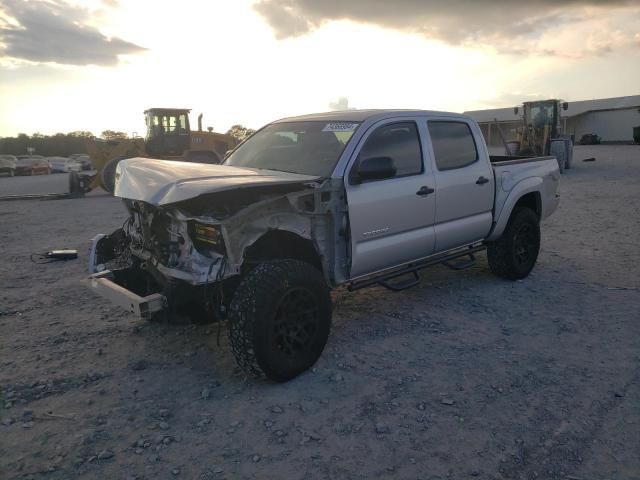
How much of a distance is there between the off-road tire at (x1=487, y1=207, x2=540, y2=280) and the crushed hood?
2.97 m

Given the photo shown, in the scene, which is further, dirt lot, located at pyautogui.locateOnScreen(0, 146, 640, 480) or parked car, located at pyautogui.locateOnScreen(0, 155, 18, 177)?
parked car, located at pyautogui.locateOnScreen(0, 155, 18, 177)

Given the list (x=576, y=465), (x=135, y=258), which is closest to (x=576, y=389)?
(x=576, y=465)

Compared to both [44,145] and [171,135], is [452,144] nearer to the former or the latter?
[171,135]

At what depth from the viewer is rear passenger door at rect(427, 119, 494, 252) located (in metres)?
5.03

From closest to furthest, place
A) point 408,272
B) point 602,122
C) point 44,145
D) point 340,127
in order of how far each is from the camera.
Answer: point 340,127, point 408,272, point 602,122, point 44,145

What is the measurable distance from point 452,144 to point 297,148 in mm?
1698

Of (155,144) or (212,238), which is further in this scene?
(155,144)

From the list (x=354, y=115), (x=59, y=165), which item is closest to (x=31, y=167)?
(x=59, y=165)

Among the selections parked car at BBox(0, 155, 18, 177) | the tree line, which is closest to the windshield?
parked car at BBox(0, 155, 18, 177)

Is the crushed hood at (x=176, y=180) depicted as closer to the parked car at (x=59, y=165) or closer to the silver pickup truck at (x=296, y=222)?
the silver pickup truck at (x=296, y=222)

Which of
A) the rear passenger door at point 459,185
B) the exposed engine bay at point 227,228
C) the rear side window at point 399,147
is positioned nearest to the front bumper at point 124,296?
the exposed engine bay at point 227,228

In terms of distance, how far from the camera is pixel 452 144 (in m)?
5.29

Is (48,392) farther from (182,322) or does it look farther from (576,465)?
(576,465)

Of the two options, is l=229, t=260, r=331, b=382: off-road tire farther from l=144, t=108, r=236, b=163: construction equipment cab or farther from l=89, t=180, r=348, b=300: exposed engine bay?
l=144, t=108, r=236, b=163: construction equipment cab
